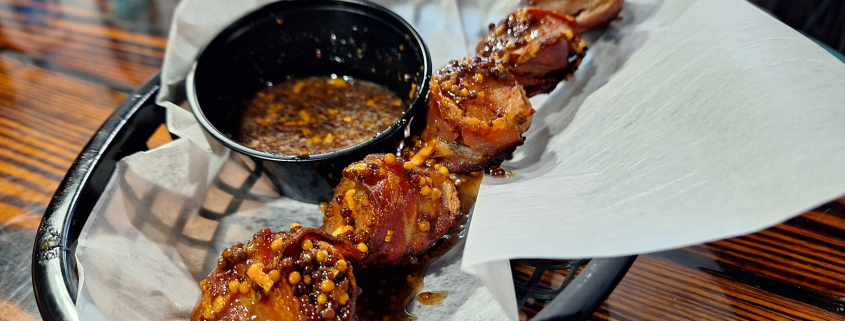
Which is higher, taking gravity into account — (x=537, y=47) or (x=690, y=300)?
(x=537, y=47)

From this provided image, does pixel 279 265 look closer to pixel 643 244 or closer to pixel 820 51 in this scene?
pixel 643 244

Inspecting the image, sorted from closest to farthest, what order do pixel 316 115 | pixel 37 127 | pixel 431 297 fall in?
pixel 431 297, pixel 316 115, pixel 37 127

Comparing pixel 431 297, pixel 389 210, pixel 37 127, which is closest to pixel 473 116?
pixel 389 210

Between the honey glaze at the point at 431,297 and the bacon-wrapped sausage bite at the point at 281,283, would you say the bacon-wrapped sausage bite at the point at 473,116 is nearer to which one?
the honey glaze at the point at 431,297

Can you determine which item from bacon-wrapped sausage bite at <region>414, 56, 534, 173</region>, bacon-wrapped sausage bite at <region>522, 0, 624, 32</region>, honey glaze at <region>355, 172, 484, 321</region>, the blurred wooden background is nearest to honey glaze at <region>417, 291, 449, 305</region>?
honey glaze at <region>355, 172, 484, 321</region>

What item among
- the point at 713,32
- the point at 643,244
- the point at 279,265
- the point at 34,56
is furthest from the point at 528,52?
the point at 34,56

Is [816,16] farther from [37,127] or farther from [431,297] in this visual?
[37,127]

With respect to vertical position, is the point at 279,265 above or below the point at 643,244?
below
